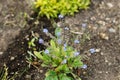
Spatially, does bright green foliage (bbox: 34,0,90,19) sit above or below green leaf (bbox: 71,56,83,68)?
above

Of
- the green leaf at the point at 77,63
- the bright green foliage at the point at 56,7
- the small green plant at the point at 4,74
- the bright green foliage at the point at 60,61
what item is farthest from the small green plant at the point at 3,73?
the bright green foliage at the point at 56,7

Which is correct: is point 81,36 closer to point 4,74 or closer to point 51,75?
point 51,75

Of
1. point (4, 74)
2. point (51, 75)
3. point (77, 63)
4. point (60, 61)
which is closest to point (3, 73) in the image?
point (4, 74)

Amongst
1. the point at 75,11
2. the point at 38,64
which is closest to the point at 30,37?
the point at 38,64

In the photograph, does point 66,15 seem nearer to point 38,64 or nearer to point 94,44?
point 94,44

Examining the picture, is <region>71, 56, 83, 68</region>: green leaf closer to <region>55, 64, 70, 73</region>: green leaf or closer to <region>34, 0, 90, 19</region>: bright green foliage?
<region>55, 64, 70, 73</region>: green leaf

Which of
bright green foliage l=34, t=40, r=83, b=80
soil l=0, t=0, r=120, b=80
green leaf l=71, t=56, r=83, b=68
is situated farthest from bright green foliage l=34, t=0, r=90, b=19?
green leaf l=71, t=56, r=83, b=68
